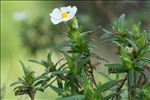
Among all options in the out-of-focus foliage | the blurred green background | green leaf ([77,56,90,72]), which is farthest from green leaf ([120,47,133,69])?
the out-of-focus foliage

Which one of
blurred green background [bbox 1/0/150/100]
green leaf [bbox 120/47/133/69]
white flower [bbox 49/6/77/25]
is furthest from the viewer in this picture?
blurred green background [bbox 1/0/150/100]

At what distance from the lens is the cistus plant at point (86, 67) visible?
142 centimetres

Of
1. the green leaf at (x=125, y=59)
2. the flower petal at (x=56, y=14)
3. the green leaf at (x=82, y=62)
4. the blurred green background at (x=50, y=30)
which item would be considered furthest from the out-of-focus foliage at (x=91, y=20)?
the green leaf at (x=125, y=59)

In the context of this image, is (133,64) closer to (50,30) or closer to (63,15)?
(63,15)

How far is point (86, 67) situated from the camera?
1.57 m

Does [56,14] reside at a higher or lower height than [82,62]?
higher

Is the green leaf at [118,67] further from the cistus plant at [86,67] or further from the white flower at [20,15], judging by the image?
the white flower at [20,15]

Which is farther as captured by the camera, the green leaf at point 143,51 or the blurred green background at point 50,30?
the blurred green background at point 50,30

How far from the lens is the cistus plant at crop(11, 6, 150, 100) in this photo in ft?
4.67

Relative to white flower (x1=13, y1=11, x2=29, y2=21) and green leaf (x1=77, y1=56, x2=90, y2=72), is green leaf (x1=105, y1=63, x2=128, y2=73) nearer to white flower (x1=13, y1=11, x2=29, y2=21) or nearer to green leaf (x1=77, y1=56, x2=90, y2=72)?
green leaf (x1=77, y1=56, x2=90, y2=72)

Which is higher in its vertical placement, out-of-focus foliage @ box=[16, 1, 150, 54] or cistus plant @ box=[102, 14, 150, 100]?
out-of-focus foliage @ box=[16, 1, 150, 54]

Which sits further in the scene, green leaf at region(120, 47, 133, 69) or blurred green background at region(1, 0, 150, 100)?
blurred green background at region(1, 0, 150, 100)

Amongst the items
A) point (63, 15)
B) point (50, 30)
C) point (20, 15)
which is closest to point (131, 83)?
point (63, 15)

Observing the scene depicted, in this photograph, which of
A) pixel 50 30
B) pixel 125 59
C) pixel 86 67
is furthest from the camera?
pixel 50 30
